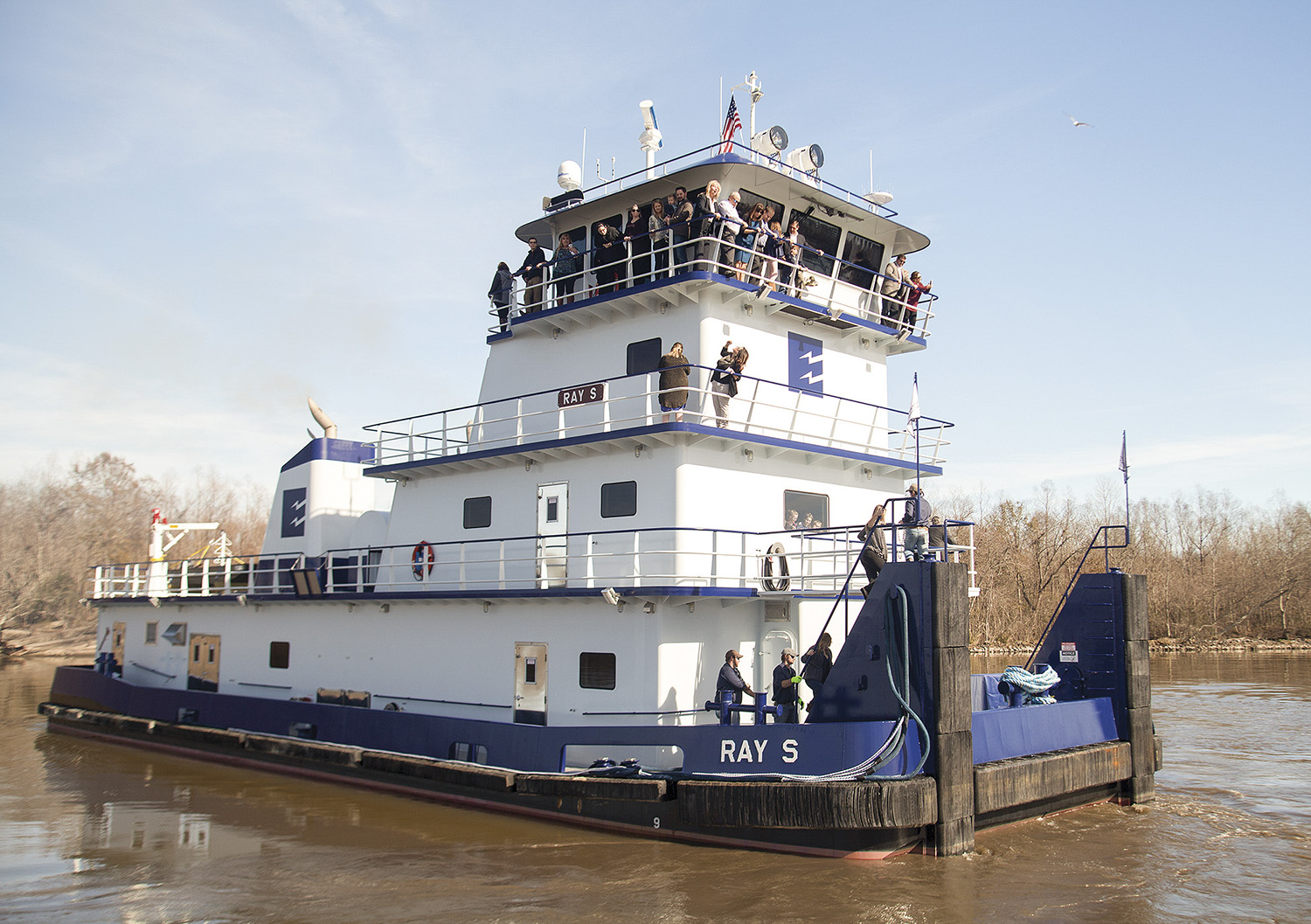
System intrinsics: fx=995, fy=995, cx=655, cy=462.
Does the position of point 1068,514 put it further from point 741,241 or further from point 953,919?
point 953,919

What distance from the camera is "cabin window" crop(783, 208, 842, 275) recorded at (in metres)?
15.0

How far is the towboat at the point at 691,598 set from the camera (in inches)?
401

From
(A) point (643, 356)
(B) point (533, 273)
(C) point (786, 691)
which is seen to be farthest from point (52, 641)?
(C) point (786, 691)

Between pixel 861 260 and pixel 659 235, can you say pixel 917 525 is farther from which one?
pixel 861 260

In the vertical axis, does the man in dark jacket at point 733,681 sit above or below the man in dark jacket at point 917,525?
below

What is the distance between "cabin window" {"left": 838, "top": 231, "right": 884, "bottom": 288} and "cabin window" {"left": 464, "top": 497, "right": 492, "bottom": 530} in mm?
6556

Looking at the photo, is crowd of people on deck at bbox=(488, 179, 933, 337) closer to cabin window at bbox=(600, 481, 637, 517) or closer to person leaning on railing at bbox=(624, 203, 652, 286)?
person leaning on railing at bbox=(624, 203, 652, 286)

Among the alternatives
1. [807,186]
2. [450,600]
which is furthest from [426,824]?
[807,186]

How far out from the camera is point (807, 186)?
14516 mm

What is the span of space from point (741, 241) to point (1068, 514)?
38.3 meters

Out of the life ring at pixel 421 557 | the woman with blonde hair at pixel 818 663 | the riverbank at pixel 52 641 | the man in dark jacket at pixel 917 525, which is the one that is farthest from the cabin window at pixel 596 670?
the riverbank at pixel 52 641

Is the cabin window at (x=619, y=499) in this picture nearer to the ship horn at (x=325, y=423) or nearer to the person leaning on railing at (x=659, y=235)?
the person leaning on railing at (x=659, y=235)

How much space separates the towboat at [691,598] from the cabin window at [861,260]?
0.06 meters

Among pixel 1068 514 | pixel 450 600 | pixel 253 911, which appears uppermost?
pixel 1068 514
